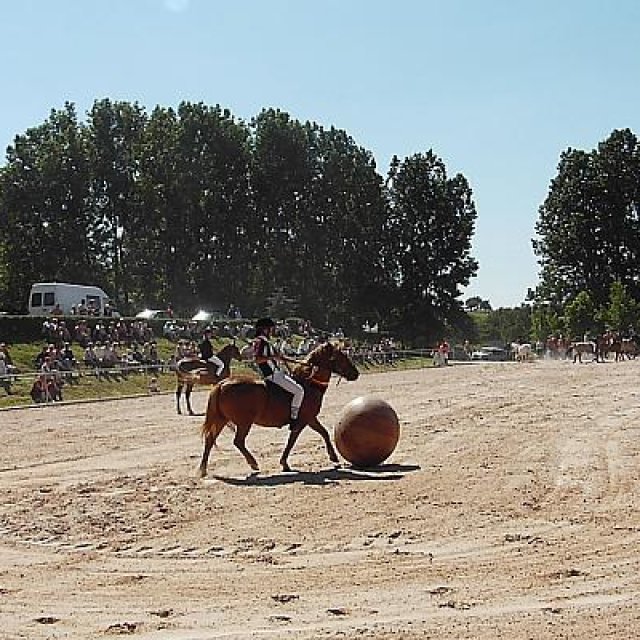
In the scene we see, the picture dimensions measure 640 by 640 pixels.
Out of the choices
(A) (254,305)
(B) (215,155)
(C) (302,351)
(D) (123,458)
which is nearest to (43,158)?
(B) (215,155)

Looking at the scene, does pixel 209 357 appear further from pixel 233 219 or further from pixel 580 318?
pixel 580 318

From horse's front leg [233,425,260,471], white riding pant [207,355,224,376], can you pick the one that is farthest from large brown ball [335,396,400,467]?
white riding pant [207,355,224,376]

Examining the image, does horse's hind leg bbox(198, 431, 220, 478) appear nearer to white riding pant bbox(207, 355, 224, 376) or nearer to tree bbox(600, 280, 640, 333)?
white riding pant bbox(207, 355, 224, 376)

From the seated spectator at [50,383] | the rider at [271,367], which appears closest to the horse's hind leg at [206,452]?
the rider at [271,367]

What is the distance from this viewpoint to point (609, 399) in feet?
106

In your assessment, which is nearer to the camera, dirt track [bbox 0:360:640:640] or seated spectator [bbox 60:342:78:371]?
dirt track [bbox 0:360:640:640]

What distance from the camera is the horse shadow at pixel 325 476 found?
53.5ft

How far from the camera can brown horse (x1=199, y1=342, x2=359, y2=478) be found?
17172mm

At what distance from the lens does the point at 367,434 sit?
17469 mm

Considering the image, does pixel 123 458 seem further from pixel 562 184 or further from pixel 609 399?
pixel 562 184

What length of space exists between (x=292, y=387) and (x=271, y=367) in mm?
456

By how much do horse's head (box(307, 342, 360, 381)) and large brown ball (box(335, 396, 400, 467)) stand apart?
56cm

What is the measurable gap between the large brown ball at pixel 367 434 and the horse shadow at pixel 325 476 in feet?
0.61

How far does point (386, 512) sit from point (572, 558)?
10.4 ft
